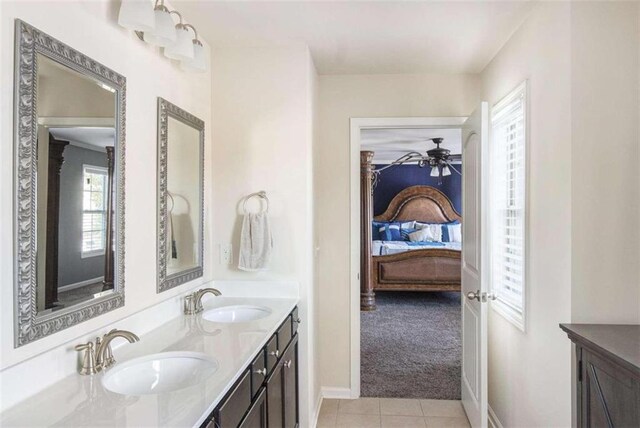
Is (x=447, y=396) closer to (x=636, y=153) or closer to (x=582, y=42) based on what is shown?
(x=636, y=153)

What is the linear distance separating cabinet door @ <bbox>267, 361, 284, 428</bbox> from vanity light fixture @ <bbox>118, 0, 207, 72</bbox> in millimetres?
1487

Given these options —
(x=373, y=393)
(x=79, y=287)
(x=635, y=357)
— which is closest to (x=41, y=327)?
(x=79, y=287)

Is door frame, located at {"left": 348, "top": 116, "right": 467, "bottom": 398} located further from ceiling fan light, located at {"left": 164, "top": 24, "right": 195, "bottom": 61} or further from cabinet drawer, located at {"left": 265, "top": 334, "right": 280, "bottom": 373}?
ceiling fan light, located at {"left": 164, "top": 24, "right": 195, "bottom": 61}

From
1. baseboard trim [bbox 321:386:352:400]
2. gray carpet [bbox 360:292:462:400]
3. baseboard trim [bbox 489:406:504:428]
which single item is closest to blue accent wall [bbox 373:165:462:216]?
gray carpet [bbox 360:292:462:400]

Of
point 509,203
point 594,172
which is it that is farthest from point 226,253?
point 594,172

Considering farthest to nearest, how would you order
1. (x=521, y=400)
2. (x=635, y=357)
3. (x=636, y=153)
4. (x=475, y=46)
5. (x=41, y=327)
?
(x=475, y=46)
(x=521, y=400)
(x=636, y=153)
(x=635, y=357)
(x=41, y=327)

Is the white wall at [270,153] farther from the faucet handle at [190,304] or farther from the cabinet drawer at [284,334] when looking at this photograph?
the faucet handle at [190,304]

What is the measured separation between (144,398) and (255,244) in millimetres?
1351

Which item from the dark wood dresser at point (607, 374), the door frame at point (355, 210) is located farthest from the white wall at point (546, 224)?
the door frame at point (355, 210)

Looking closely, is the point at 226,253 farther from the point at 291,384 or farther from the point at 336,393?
the point at 336,393

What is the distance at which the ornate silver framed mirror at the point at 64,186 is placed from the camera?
1.19 m

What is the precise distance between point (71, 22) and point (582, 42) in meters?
1.96

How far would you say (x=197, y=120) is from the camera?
2.40 m

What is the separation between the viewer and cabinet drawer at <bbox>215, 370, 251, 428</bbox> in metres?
1.26
